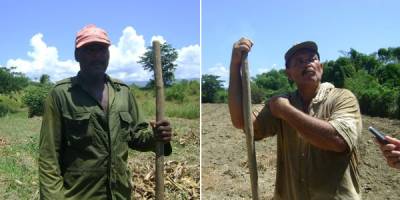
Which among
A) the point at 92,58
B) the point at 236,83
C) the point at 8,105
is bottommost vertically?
the point at 236,83

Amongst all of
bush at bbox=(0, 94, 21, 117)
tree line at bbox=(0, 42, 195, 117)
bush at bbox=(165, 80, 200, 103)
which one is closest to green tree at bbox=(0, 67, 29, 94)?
tree line at bbox=(0, 42, 195, 117)

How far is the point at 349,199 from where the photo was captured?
7.95ft

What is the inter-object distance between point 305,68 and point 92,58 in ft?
3.70

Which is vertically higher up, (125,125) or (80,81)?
(80,81)

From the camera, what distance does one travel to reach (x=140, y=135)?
291 centimetres

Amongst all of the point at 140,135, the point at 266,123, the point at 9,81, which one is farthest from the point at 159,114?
the point at 9,81

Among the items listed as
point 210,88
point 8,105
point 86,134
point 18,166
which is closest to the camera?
point 86,134

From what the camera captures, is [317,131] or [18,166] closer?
[317,131]

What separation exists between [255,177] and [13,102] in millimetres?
28615

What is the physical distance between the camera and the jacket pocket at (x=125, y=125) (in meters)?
2.77

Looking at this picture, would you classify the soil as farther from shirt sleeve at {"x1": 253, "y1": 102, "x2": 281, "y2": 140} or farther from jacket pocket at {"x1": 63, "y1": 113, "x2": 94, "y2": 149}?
jacket pocket at {"x1": 63, "y1": 113, "x2": 94, "y2": 149}

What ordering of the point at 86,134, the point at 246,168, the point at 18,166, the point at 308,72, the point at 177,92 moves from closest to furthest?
the point at 308,72 → the point at 86,134 → the point at 18,166 → the point at 246,168 → the point at 177,92

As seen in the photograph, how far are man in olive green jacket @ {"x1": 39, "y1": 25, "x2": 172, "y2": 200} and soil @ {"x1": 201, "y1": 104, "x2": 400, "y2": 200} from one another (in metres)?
5.85

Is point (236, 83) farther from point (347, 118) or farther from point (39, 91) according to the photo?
point (39, 91)
